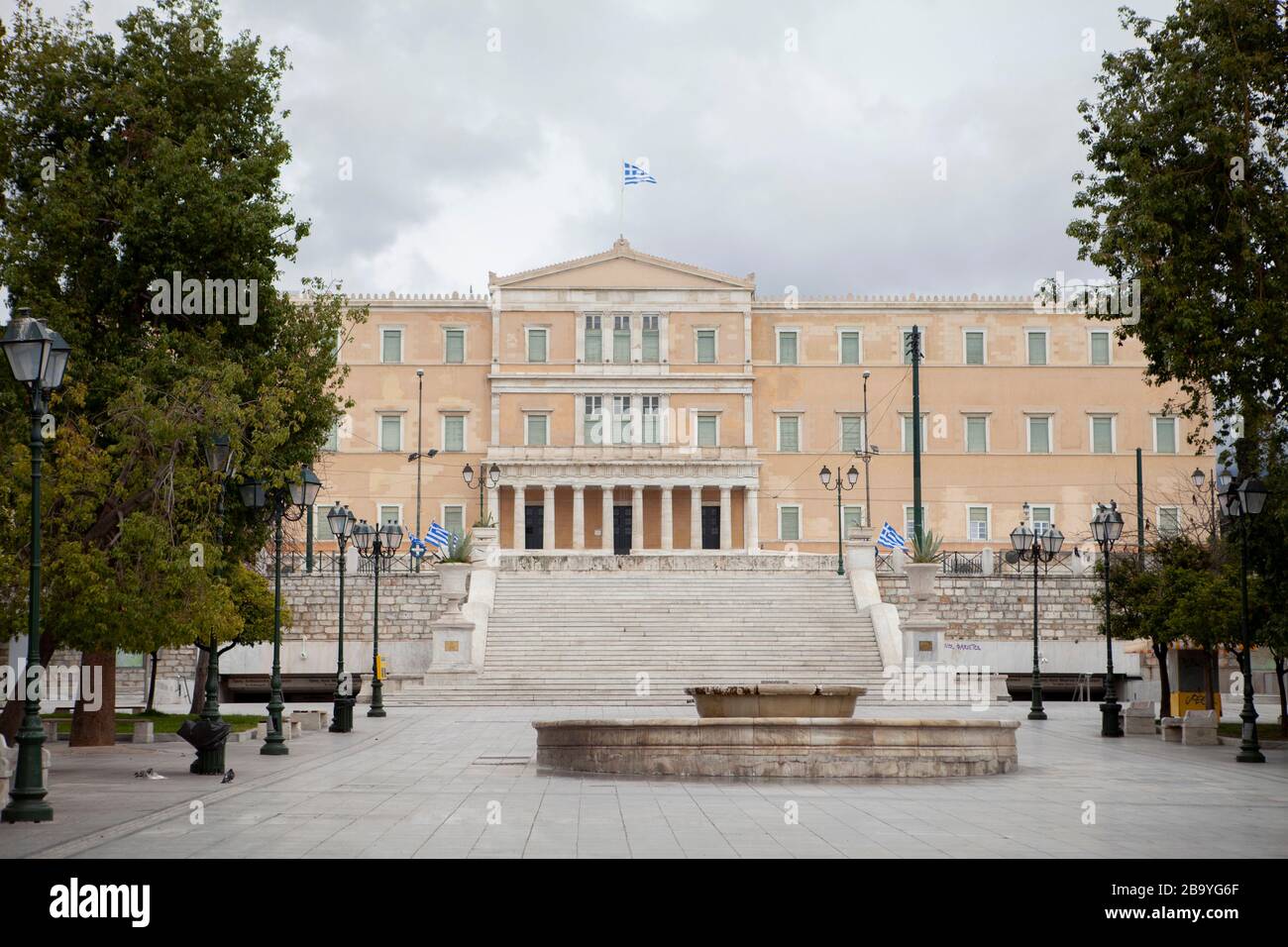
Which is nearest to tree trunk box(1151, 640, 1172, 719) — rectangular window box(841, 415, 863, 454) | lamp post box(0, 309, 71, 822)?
lamp post box(0, 309, 71, 822)

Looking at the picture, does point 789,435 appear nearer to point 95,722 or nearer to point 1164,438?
point 1164,438

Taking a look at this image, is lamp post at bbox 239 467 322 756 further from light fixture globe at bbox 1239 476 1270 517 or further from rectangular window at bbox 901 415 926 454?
rectangular window at bbox 901 415 926 454

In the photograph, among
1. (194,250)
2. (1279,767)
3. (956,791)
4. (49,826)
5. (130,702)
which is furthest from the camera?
(130,702)

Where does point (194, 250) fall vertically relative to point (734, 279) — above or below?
below

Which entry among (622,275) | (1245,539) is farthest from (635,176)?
(1245,539)

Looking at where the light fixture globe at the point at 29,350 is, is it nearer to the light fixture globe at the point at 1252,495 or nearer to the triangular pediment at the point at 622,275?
the light fixture globe at the point at 1252,495

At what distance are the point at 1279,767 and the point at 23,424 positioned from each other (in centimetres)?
1678

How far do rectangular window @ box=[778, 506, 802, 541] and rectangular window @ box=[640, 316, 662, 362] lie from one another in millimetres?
8683

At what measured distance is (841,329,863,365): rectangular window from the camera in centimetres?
6531

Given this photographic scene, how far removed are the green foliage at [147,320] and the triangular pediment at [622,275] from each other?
4151 cm

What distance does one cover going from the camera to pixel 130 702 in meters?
39.9

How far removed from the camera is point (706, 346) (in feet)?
214

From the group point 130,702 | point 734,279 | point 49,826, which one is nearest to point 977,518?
point 734,279

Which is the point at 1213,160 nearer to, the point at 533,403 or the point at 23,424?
the point at 23,424
